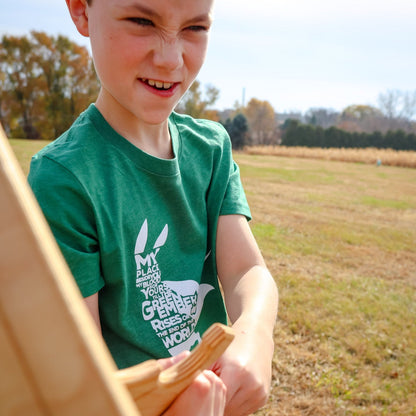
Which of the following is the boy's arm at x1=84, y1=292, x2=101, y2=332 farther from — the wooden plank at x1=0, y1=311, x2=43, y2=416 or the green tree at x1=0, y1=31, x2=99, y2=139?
the green tree at x1=0, y1=31, x2=99, y2=139

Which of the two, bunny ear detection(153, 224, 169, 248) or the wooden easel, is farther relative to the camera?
bunny ear detection(153, 224, 169, 248)

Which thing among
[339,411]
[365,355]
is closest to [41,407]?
[339,411]

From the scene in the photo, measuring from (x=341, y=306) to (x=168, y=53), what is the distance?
3.91 meters

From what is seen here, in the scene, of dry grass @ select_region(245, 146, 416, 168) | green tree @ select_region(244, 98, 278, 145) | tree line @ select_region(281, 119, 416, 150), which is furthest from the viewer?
green tree @ select_region(244, 98, 278, 145)

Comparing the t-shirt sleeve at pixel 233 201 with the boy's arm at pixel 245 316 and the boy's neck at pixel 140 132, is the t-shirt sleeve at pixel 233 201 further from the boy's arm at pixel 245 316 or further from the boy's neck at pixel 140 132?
the boy's neck at pixel 140 132

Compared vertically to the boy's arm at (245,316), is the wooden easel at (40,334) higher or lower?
higher

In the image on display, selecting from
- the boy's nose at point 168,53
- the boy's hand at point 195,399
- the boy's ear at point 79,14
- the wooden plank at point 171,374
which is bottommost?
the boy's hand at point 195,399

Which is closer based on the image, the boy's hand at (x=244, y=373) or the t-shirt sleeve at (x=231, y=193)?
the boy's hand at (x=244, y=373)

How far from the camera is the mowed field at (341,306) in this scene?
9.65 ft

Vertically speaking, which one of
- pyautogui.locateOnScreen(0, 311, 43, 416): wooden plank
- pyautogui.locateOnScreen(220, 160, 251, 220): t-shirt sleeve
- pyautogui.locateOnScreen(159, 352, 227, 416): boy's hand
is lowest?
pyautogui.locateOnScreen(159, 352, 227, 416): boy's hand

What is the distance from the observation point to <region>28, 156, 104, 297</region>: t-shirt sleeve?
955 millimetres

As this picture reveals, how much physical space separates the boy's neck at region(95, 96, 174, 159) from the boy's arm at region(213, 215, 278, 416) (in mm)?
325

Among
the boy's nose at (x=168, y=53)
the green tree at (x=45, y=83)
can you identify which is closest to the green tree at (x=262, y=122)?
the green tree at (x=45, y=83)

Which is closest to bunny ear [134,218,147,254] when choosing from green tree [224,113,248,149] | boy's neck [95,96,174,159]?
boy's neck [95,96,174,159]
